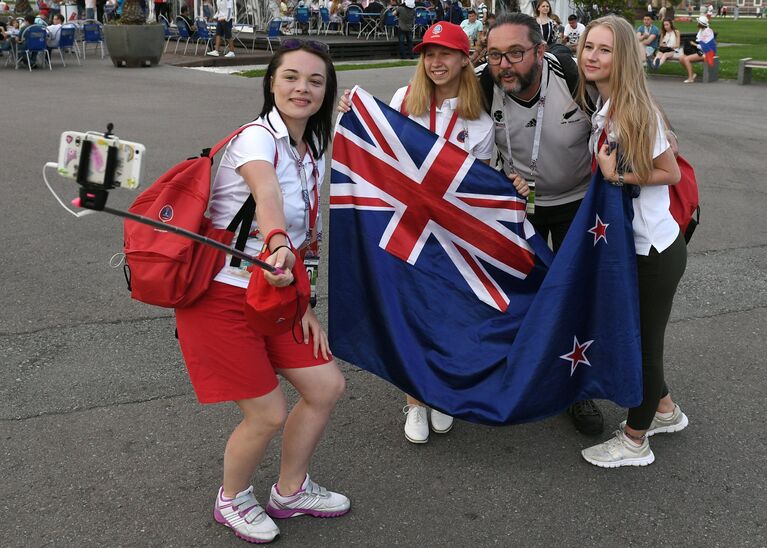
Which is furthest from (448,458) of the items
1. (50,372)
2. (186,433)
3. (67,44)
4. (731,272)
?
(67,44)

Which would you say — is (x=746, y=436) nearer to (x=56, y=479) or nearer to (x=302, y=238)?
(x=302, y=238)

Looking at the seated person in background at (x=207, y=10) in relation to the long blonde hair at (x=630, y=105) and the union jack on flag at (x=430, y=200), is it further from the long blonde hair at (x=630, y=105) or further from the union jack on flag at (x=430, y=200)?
the long blonde hair at (x=630, y=105)

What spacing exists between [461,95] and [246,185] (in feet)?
4.21

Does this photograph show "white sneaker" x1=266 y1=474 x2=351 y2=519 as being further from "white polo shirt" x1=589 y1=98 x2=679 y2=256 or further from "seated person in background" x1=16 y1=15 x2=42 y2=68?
"seated person in background" x1=16 y1=15 x2=42 y2=68

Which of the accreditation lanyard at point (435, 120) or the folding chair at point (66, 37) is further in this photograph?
the folding chair at point (66, 37)

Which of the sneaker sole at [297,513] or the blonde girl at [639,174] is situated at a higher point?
the blonde girl at [639,174]

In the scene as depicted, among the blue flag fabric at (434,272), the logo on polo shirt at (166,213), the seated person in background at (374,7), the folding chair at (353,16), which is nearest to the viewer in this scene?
the logo on polo shirt at (166,213)

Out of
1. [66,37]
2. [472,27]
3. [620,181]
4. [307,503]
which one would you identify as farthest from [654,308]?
[472,27]

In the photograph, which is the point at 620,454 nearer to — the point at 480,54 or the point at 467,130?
the point at 467,130

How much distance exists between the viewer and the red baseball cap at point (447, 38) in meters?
3.70

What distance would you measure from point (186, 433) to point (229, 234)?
1.37 meters

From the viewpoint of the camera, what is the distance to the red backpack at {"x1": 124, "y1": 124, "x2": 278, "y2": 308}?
2793mm

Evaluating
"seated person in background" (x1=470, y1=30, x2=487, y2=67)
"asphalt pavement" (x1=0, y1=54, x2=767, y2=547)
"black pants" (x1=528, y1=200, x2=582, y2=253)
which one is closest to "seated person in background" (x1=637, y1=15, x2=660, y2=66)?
"asphalt pavement" (x1=0, y1=54, x2=767, y2=547)

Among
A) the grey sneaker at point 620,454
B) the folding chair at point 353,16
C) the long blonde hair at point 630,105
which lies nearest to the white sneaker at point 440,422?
the grey sneaker at point 620,454
